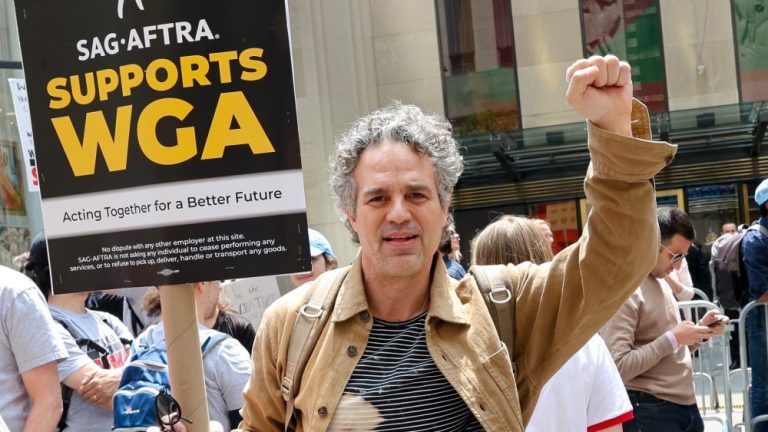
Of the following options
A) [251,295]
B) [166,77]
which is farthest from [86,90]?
[251,295]

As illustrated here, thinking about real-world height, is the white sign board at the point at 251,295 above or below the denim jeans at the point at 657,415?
above

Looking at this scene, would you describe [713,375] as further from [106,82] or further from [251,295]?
[106,82]

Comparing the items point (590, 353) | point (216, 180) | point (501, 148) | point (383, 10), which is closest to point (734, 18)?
point (501, 148)

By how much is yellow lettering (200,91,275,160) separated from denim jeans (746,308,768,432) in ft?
20.6

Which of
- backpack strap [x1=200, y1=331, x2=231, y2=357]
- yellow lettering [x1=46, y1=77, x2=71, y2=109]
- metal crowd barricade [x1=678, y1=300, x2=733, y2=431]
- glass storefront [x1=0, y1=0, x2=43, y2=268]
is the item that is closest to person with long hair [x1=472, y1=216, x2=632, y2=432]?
backpack strap [x1=200, y1=331, x2=231, y2=357]

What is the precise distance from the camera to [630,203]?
246 cm

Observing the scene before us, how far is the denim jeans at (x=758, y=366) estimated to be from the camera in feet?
27.1

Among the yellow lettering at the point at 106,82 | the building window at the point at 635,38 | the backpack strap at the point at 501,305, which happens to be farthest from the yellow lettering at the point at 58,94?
the building window at the point at 635,38

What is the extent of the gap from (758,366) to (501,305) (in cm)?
624

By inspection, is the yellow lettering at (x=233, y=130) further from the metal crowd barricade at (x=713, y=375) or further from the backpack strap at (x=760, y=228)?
the backpack strap at (x=760, y=228)

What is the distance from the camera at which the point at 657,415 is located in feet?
18.7

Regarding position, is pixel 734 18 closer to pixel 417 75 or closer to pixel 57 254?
pixel 417 75

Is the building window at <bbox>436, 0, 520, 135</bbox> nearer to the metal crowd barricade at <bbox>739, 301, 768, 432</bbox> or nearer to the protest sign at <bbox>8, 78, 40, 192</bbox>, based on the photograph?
the metal crowd barricade at <bbox>739, 301, 768, 432</bbox>

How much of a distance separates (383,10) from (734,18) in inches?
256
